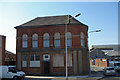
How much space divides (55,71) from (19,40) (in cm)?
927

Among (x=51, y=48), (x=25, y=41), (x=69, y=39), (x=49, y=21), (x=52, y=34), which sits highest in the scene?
(x=49, y=21)

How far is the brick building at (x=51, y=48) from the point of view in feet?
95.0

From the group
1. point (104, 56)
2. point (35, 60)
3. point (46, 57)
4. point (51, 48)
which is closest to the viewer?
point (51, 48)

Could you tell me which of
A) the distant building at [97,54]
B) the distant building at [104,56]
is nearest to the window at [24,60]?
the distant building at [104,56]

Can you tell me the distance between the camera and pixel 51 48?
29781mm

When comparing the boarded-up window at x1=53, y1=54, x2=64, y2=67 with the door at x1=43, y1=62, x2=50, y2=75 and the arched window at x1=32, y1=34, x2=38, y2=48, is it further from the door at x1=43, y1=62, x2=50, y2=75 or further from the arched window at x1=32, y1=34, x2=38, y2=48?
the arched window at x1=32, y1=34, x2=38, y2=48

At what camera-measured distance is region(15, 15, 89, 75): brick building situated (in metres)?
29.0

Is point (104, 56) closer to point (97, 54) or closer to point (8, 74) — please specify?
point (97, 54)

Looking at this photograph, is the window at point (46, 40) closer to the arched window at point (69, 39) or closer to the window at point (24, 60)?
the arched window at point (69, 39)

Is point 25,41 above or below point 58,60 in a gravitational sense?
above

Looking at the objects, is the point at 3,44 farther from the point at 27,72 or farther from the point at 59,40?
the point at 59,40

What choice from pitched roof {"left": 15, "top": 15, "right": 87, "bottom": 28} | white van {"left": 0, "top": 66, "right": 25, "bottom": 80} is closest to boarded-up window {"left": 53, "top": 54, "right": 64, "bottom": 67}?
pitched roof {"left": 15, "top": 15, "right": 87, "bottom": 28}

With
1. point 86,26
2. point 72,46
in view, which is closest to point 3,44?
point 72,46

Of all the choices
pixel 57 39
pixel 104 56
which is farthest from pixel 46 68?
pixel 104 56
